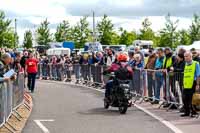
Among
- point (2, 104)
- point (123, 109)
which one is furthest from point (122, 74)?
point (2, 104)

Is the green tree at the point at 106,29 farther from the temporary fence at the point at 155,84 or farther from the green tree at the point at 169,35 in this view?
the temporary fence at the point at 155,84

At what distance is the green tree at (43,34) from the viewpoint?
83.8m

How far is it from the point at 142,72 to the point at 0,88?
8.93 m

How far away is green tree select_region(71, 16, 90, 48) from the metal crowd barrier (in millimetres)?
61599

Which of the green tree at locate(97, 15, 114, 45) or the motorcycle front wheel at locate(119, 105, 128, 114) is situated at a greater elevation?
the green tree at locate(97, 15, 114, 45)

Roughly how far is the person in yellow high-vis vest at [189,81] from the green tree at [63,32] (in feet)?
218

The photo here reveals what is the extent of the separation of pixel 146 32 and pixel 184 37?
866 centimetres

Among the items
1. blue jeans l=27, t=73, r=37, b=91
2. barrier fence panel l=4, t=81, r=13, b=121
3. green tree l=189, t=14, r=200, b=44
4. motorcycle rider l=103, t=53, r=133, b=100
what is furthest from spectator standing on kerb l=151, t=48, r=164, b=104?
green tree l=189, t=14, r=200, b=44

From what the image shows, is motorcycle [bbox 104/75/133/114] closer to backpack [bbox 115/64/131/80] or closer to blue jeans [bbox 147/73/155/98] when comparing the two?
backpack [bbox 115/64/131/80]

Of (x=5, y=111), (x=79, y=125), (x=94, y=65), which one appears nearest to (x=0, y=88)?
(x=5, y=111)

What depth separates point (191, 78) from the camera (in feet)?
47.7

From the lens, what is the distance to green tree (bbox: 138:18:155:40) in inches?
3216

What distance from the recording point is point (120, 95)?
627 inches

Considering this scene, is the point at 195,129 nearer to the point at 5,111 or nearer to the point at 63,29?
the point at 5,111
